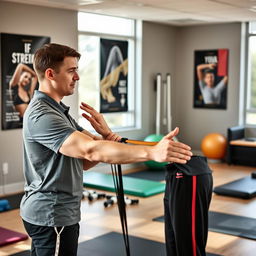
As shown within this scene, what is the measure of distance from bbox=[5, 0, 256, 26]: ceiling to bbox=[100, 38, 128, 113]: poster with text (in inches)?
20.9

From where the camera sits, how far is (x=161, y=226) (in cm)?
443

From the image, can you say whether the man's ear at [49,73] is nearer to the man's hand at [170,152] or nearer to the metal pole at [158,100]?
the man's hand at [170,152]

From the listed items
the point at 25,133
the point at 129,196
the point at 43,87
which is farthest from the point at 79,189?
the point at 129,196

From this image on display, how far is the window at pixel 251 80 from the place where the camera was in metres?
7.74

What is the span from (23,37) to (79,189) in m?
4.36

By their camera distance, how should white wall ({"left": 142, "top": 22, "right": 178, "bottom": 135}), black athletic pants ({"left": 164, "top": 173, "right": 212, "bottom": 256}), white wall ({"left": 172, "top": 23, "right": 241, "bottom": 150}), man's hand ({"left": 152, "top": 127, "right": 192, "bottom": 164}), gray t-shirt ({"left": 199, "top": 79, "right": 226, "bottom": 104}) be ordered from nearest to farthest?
man's hand ({"left": 152, "top": 127, "right": 192, "bottom": 164}) < black athletic pants ({"left": 164, "top": 173, "right": 212, "bottom": 256}) < white wall ({"left": 142, "top": 22, "right": 178, "bottom": 135}) < white wall ({"left": 172, "top": 23, "right": 241, "bottom": 150}) < gray t-shirt ({"left": 199, "top": 79, "right": 226, "bottom": 104})

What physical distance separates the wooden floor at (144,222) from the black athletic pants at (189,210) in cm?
125

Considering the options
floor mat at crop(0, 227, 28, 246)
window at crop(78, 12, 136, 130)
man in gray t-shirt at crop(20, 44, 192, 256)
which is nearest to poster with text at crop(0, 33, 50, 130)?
window at crop(78, 12, 136, 130)

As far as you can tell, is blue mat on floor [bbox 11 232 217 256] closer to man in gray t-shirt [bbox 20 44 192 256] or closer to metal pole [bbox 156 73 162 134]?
Answer: man in gray t-shirt [bbox 20 44 192 256]

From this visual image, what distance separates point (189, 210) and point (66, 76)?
45.6 inches

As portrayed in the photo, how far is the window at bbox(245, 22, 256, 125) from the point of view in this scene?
25.4 feet

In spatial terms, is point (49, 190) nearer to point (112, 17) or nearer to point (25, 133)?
point (25, 133)

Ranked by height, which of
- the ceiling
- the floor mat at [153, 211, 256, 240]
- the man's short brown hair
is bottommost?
the floor mat at [153, 211, 256, 240]

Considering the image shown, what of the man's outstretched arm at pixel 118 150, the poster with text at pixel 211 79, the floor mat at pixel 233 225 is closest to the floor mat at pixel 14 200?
the floor mat at pixel 233 225
